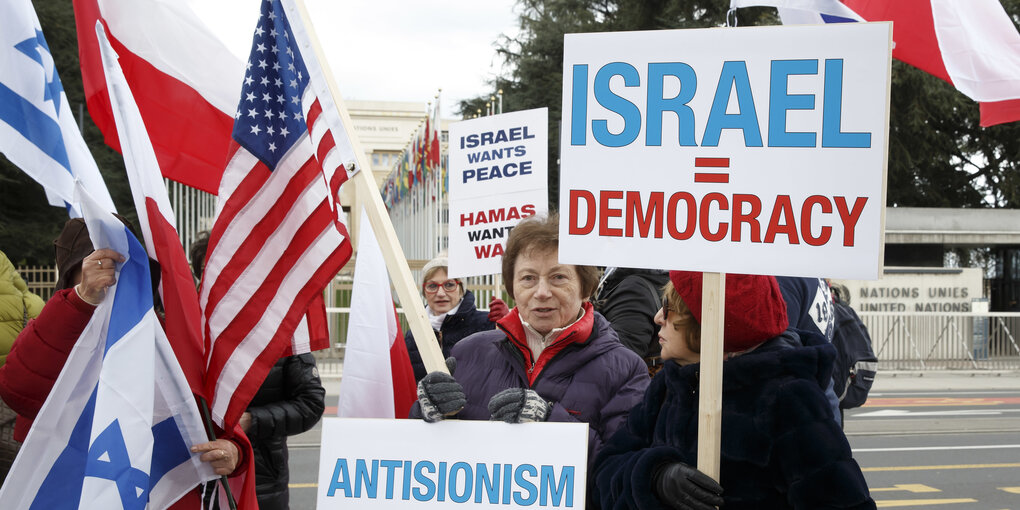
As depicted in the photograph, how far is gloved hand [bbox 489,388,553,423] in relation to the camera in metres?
2.67

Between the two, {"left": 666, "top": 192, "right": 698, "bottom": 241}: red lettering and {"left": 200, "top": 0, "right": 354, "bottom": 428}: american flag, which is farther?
{"left": 200, "top": 0, "right": 354, "bottom": 428}: american flag

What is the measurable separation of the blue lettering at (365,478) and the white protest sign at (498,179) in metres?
3.90

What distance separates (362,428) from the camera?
281 centimetres

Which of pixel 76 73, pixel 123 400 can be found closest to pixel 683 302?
pixel 123 400

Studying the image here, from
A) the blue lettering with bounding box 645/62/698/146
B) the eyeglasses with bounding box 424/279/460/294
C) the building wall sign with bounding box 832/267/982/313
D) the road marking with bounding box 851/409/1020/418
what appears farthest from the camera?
the building wall sign with bounding box 832/267/982/313

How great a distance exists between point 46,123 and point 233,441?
4.01ft

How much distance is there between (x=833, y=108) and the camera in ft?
7.86

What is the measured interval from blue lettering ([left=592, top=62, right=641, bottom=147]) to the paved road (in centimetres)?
525

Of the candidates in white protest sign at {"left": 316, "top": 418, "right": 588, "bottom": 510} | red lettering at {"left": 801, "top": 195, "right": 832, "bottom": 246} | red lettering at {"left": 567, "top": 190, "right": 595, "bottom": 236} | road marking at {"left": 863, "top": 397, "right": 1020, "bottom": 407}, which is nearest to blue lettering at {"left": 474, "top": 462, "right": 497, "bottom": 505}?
white protest sign at {"left": 316, "top": 418, "right": 588, "bottom": 510}

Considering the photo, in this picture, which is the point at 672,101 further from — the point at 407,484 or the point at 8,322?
the point at 8,322

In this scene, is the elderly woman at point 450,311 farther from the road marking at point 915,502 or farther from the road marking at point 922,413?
the road marking at point 922,413

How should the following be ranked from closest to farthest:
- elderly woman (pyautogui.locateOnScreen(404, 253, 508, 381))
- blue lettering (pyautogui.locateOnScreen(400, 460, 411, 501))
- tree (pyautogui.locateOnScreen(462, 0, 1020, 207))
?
blue lettering (pyautogui.locateOnScreen(400, 460, 411, 501)) < elderly woman (pyautogui.locateOnScreen(404, 253, 508, 381)) < tree (pyautogui.locateOnScreen(462, 0, 1020, 207))

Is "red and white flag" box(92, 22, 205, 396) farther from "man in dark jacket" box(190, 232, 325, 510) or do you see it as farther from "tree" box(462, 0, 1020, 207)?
"tree" box(462, 0, 1020, 207)

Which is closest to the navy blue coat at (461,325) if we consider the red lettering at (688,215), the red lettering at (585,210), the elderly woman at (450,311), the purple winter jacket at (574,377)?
the elderly woman at (450,311)
